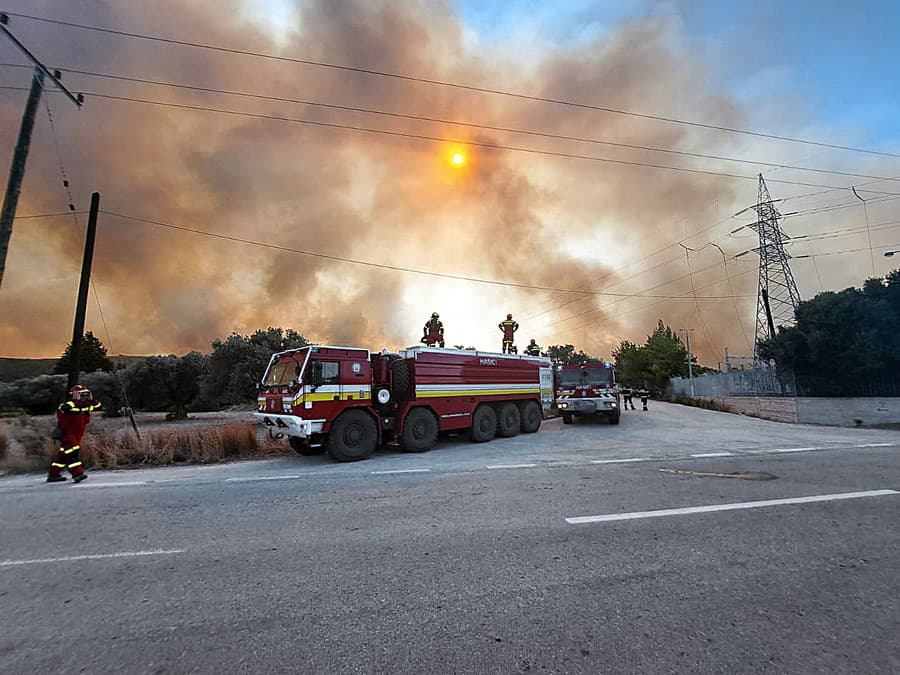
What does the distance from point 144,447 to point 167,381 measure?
2896 centimetres

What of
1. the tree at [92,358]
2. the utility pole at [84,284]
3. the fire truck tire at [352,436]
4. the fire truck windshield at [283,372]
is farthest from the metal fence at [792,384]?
the tree at [92,358]

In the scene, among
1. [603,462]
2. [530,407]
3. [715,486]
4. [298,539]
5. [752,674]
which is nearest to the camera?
[752,674]

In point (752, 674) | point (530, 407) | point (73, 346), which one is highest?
point (73, 346)

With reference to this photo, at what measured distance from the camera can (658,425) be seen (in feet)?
58.3

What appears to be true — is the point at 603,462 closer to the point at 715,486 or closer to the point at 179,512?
the point at 715,486

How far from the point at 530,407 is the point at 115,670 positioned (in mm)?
14506

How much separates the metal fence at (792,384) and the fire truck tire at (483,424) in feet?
61.2

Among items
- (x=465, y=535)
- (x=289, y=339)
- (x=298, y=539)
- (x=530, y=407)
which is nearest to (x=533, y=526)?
(x=465, y=535)

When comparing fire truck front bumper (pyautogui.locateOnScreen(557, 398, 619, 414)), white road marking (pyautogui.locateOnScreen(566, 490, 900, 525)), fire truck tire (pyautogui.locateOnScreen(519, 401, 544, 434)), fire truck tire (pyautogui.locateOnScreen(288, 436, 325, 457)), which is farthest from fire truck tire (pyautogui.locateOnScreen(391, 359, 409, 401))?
fire truck front bumper (pyautogui.locateOnScreen(557, 398, 619, 414))

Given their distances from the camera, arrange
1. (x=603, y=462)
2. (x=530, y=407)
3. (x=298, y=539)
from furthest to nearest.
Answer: (x=530, y=407) → (x=603, y=462) → (x=298, y=539)

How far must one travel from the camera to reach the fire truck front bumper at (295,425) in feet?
32.3

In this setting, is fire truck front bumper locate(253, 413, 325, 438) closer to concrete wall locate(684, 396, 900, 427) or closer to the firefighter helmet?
the firefighter helmet

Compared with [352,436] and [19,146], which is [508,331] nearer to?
[352,436]

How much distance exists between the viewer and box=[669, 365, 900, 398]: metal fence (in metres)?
20.6
